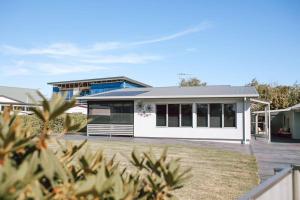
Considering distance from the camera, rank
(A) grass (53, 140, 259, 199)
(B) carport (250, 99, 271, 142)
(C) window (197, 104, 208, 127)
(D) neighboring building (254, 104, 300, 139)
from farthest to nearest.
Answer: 1. (D) neighboring building (254, 104, 300, 139)
2. (B) carport (250, 99, 271, 142)
3. (C) window (197, 104, 208, 127)
4. (A) grass (53, 140, 259, 199)

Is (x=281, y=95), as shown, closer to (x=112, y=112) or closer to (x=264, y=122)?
(x=264, y=122)

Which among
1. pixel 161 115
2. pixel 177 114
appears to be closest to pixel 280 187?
pixel 177 114

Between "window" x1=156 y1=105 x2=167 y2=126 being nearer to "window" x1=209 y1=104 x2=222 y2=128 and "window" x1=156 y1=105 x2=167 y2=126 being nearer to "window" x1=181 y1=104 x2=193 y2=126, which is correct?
"window" x1=181 y1=104 x2=193 y2=126

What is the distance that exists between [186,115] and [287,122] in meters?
13.3

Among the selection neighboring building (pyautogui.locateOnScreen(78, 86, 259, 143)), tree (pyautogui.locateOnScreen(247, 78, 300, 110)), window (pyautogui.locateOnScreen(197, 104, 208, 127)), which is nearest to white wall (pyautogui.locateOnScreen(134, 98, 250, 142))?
neighboring building (pyautogui.locateOnScreen(78, 86, 259, 143))

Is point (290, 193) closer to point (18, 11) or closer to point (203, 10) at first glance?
point (203, 10)

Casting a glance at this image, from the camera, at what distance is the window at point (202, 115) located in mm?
22672

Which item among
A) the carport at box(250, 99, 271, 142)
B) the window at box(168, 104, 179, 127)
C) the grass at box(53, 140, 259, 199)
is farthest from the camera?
the window at box(168, 104, 179, 127)

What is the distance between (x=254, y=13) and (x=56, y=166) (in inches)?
828

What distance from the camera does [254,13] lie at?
2041 centimetres

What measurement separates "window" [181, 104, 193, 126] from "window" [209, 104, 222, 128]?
1516 millimetres

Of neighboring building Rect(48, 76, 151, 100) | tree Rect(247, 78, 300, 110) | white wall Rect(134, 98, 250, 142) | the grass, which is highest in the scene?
neighboring building Rect(48, 76, 151, 100)

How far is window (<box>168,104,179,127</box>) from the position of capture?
77.2ft

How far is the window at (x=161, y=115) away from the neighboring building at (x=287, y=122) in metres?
10.2
